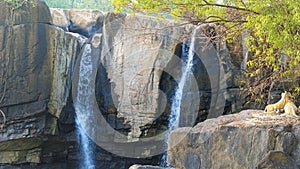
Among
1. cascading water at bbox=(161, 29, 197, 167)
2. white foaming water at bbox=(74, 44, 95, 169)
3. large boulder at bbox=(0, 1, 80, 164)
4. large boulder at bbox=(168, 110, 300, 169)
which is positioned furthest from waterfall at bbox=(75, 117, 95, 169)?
large boulder at bbox=(168, 110, 300, 169)

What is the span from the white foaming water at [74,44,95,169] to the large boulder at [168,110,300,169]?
20.0 ft

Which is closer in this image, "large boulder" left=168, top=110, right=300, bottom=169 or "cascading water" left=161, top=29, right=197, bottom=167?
"large boulder" left=168, top=110, right=300, bottom=169

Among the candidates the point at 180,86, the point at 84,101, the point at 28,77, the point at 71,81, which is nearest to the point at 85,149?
the point at 84,101

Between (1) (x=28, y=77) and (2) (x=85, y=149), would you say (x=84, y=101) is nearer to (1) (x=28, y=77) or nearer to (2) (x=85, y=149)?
(2) (x=85, y=149)

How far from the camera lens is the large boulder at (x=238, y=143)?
151 inches

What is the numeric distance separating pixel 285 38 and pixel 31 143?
7.93 meters

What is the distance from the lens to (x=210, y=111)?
10211 mm

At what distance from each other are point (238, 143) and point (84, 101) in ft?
23.2

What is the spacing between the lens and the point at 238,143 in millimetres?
4207

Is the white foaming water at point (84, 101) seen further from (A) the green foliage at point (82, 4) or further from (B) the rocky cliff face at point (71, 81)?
(A) the green foliage at point (82, 4)

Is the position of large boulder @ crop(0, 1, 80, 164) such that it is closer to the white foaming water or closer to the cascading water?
the white foaming water

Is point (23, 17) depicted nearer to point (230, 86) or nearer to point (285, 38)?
point (230, 86)

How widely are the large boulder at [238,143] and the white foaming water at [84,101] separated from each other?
610cm

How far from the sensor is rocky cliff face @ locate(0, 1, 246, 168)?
9398 millimetres
